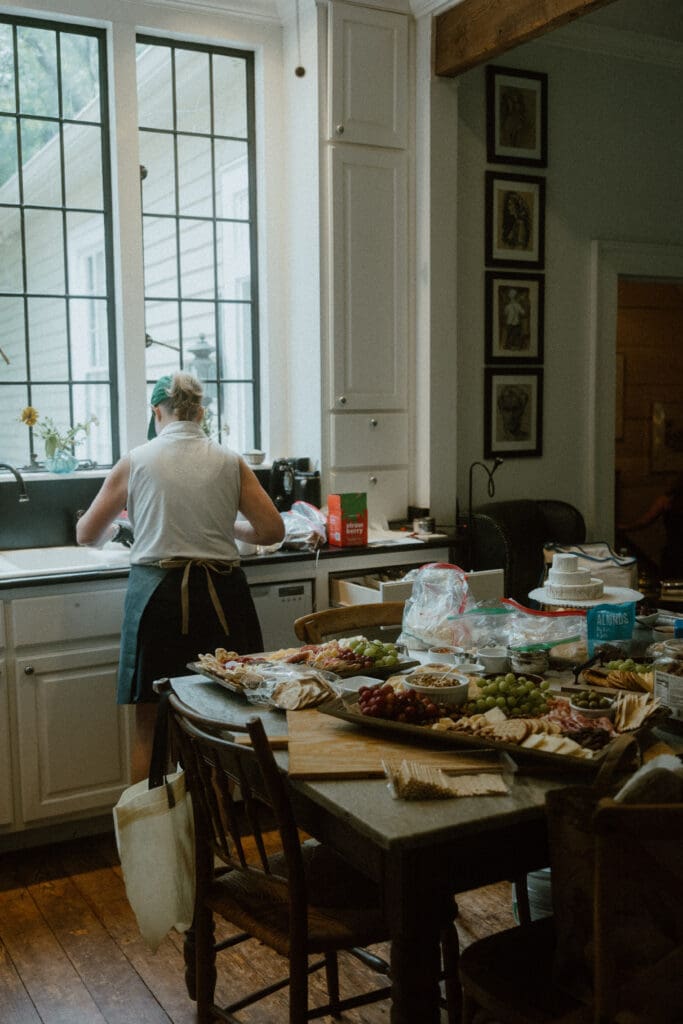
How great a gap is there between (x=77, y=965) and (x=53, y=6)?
135 inches

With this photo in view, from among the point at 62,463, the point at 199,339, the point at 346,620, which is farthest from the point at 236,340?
the point at 346,620

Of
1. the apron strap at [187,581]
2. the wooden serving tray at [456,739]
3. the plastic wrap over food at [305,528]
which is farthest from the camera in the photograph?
the plastic wrap over food at [305,528]

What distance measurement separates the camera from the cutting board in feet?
5.80

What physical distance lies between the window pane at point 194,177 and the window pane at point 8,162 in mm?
687

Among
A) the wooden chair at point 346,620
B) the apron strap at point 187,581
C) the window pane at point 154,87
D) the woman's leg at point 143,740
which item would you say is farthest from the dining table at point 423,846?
the window pane at point 154,87

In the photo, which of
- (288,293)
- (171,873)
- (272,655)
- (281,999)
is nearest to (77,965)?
(281,999)

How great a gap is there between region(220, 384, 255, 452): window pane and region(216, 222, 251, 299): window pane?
41cm

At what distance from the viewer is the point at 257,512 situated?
3348 mm

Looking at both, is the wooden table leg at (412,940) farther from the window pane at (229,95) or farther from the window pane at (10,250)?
the window pane at (229,95)

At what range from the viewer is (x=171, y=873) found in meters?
2.14

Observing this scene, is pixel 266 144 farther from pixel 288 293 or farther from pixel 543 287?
pixel 543 287

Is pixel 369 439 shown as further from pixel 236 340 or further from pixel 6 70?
pixel 6 70

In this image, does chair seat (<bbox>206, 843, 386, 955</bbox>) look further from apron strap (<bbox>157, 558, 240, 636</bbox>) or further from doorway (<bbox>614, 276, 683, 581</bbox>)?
doorway (<bbox>614, 276, 683, 581</bbox>)

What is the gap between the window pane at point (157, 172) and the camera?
4.30m
